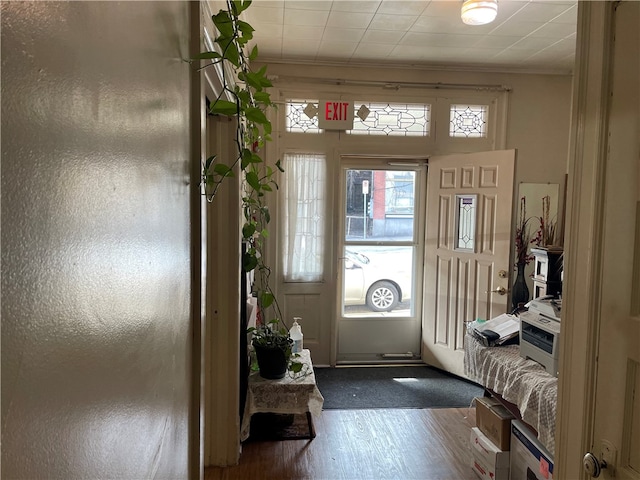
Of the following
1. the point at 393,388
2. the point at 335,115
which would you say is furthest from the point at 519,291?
the point at 335,115

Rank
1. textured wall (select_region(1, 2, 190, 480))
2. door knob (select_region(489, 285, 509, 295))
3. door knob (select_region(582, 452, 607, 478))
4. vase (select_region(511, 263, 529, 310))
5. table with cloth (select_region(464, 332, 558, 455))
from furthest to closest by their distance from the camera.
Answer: vase (select_region(511, 263, 529, 310))
door knob (select_region(489, 285, 509, 295))
table with cloth (select_region(464, 332, 558, 455))
door knob (select_region(582, 452, 607, 478))
textured wall (select_region(1, 2, 190, 480))

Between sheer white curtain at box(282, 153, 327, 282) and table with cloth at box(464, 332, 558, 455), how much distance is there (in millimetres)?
1740

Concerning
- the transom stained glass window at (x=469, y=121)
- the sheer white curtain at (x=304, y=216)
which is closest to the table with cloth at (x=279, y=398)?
the sheer white curtain at (x=304, y=216)

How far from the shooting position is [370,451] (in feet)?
8.70

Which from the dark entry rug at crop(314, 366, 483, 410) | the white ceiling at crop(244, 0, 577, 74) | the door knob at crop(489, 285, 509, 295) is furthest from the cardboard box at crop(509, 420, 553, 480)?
the white ceiling at crop(244, 0, 577, 74)

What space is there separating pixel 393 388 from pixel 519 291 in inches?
54.1

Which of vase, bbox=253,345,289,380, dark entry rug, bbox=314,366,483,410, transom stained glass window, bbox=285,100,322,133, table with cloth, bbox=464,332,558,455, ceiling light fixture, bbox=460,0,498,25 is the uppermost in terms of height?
ceiling light fixture, bbox=460,0,498,25

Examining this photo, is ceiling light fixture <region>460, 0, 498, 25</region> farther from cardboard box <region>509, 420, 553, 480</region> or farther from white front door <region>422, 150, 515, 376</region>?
cardboard box <region>509, 420, 553, 480</region>

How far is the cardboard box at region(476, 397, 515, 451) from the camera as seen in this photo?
2193mm

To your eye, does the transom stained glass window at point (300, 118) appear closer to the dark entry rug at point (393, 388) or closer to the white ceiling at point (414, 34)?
the white ceiling at point (414, 34)

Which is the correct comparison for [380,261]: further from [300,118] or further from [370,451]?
[370,451]

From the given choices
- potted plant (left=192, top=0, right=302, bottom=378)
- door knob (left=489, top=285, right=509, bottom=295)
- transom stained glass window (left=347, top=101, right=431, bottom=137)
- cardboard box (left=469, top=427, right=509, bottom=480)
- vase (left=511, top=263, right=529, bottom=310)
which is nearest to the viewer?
potted plant (left=192, top=0, right=302, bottom=378)

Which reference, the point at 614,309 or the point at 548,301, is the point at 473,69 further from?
the point at 614,309

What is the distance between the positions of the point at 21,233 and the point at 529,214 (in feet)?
13.5
